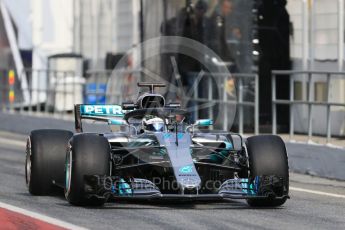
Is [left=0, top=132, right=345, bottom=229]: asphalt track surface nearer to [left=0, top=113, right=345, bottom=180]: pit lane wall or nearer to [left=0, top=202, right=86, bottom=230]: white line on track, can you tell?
[left=0, top=202, right=86, bottom=230]: white line on track

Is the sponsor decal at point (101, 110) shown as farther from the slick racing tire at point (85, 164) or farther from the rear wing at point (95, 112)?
the slick racing tire at point (85, 164)

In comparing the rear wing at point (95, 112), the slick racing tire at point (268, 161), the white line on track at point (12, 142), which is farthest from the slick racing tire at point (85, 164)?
the white line on track at point (12, 142)

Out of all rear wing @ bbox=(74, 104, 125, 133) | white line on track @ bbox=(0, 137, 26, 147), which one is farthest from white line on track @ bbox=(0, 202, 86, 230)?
white line on track @ bbox=(0, 137, 26, 147)

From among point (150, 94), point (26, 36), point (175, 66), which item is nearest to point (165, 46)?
point (175, 66)

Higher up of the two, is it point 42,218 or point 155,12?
point 155,12

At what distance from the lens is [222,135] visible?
41.7ft

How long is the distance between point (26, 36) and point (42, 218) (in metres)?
18.4

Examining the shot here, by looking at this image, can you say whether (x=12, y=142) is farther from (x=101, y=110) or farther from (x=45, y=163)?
(x=45, y=163)

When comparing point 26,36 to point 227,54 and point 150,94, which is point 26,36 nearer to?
point 227,54

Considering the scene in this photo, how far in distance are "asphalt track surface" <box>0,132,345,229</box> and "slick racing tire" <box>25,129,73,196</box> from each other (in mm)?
177

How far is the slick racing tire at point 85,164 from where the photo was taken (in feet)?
37.3

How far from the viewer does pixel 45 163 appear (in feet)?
42.8

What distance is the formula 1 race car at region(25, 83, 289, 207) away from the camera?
11398mm

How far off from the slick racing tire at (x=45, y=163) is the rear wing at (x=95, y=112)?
615mm
